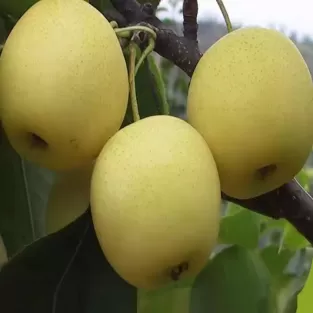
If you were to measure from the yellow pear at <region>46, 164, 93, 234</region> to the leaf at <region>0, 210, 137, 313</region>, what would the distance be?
10mm

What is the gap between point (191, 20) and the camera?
58 cm

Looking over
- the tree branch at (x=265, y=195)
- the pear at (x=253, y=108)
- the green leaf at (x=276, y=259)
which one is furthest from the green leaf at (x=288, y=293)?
the pear at (x=253, y=108)

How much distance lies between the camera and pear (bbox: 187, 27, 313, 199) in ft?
1.54

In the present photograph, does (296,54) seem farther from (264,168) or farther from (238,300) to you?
(238,300)

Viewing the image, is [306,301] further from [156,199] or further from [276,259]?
[276,259]

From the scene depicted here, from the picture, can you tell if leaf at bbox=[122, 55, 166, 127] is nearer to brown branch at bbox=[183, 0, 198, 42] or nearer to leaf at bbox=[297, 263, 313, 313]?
brown branch at bbox=[183, 0, 198, 42]

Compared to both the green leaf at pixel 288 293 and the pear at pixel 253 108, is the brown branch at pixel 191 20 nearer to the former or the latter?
the pear at pixel 253 108

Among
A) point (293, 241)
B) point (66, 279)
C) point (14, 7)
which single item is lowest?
point (293, 241)

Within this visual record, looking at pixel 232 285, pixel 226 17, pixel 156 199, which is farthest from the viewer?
pixel 232 285

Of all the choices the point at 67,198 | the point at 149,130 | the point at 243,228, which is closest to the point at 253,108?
the point at 149,130

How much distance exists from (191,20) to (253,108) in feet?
0.45

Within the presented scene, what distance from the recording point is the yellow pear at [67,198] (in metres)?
0.58

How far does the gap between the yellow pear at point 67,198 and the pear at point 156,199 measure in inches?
3.9

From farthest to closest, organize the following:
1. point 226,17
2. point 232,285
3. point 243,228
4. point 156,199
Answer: point 243,228, point 232,285, point 226,17, point 156,199
